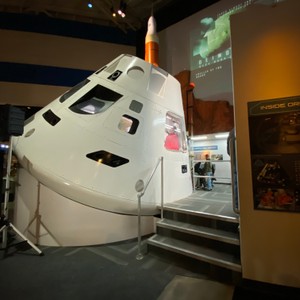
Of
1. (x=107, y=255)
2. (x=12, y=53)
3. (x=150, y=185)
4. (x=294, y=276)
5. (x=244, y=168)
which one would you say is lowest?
(x=107, y=255)

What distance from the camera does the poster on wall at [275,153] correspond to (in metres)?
2.14

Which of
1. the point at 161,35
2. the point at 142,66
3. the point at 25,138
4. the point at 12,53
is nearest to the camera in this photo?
the point at 25,138

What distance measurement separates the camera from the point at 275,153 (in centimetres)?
221

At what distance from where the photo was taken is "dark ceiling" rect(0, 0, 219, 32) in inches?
311

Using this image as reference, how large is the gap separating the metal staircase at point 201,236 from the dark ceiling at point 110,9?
24.6 ft

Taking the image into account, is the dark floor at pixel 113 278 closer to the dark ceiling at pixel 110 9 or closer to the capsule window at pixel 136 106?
the capsule window at pixel 136 106

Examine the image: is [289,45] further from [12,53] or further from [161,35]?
[12,53]

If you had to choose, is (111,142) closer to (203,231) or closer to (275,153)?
(203,231)

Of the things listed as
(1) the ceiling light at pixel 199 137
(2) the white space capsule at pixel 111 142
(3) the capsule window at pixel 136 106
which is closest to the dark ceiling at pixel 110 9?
(1) the ceiling light at pixel 199 137

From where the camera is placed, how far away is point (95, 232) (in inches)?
142

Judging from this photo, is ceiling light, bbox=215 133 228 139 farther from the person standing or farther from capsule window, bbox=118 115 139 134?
capsule window, bbox=118 115 139 134

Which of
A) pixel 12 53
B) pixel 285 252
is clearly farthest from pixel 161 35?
pixel 285 252

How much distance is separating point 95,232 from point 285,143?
3078 millimetres

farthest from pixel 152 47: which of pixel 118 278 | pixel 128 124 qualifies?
pixel 118 278
